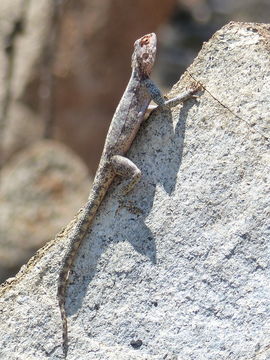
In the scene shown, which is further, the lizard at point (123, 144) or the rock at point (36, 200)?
the rock at point (36, 200)

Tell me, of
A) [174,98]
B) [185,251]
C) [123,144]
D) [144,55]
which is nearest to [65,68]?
[144,55]

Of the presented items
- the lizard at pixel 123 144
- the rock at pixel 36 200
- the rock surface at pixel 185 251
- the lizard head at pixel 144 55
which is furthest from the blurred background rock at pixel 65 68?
the rock surface at pixel 185 251

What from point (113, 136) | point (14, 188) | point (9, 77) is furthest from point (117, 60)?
point (113, 136)

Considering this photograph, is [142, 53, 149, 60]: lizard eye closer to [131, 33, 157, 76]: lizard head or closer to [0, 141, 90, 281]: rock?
[131, 33, 157, 76]: lizard head

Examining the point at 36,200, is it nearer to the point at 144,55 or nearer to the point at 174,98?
the point at 144,55

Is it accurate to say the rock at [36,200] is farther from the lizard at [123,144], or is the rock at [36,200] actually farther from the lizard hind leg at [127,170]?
the lizard hind leg at [127,170]

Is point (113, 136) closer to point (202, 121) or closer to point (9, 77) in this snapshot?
point (202, 121)

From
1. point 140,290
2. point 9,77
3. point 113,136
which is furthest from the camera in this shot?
point 9,77
